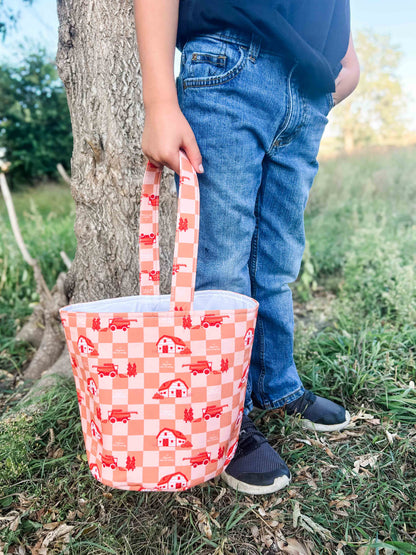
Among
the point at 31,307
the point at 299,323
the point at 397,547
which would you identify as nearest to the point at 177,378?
the point at 397,547

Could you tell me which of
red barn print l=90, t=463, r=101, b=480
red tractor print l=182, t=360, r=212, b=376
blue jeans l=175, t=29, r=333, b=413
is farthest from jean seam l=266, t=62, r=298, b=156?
red barn print l=90, t=463, r=101, b=480

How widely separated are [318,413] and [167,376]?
841mm

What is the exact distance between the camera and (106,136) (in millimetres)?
1556

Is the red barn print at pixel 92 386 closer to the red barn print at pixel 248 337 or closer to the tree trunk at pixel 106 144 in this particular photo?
the red barn print at pixel 248 337

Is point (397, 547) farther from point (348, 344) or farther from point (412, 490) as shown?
point (348, 344)

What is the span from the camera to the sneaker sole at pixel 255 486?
126 centimetres

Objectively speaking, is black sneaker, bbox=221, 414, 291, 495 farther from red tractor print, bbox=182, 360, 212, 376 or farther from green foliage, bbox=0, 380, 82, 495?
green foliage, bbox=0, 380, 82, 495

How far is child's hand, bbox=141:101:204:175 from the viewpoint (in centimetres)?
100

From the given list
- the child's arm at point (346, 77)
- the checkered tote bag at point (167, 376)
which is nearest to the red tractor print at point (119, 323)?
the checkered tote bag at point (167, 376)

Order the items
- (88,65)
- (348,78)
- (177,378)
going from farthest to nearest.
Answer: (88,65), (348,78), (177,378)

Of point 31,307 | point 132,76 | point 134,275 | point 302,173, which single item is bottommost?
point 31,307

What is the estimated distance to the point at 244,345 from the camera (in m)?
1.05

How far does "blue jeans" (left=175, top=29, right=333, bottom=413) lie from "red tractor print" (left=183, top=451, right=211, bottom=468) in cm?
38

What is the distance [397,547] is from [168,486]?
65 cm
